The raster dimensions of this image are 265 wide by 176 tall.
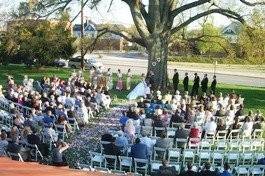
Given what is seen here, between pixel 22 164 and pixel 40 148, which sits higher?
pixel 22 164

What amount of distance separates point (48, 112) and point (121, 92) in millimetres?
15060

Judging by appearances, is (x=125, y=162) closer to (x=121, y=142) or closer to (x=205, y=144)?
(x=121, y=142)

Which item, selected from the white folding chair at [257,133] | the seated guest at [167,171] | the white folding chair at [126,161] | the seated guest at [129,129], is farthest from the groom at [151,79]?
the seated guest at [167,171]

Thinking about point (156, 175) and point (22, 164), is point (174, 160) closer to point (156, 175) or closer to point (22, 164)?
point (156, 175)

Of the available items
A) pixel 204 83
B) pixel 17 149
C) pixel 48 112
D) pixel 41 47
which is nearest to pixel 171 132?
pixel 48 112

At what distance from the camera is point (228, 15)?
3378 cm

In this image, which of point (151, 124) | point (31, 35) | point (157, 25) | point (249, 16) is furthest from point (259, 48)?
point (31, 35)

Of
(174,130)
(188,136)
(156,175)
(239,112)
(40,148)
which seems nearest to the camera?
(156,175)

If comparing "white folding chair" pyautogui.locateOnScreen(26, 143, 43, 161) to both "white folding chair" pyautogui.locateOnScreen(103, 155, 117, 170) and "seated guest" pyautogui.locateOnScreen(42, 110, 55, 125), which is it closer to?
"white folding chair" pyautogui.locateOnScreen(103, 155, 117, 170)

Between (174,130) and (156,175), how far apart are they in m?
5.52

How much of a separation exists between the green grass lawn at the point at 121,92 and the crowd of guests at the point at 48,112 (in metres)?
3.62

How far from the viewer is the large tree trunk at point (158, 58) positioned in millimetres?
34188

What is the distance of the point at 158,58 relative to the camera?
3447 centimetres

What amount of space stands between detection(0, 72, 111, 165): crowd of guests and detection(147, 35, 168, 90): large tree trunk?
5.85 metres
